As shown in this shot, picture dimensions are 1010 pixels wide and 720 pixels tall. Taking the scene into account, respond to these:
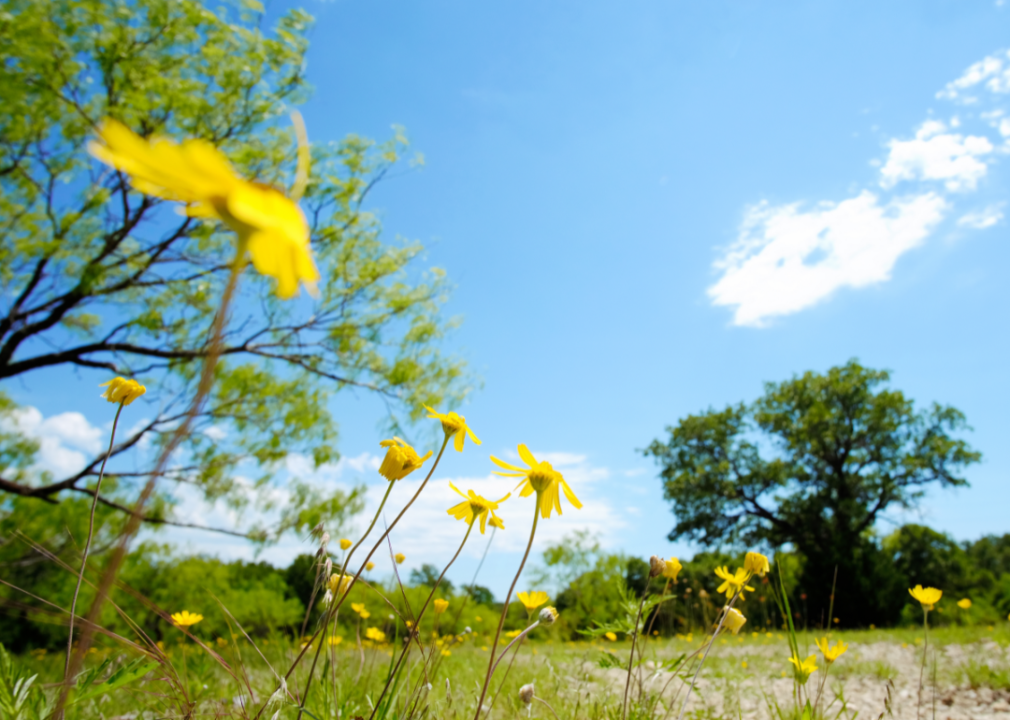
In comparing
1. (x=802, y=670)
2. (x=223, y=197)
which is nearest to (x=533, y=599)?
(x=802, y=670)

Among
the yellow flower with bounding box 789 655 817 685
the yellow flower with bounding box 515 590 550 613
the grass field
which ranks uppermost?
the yellow flower with bounding box 515 590 550 613

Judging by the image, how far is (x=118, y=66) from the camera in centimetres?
549

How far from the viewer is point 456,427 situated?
3.28 ft

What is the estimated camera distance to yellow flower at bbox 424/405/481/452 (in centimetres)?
97

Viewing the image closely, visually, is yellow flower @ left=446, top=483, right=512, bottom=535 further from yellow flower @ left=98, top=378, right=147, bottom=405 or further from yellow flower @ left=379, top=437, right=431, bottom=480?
yellow flower @ left=98, top=378, right=147, bottom=405

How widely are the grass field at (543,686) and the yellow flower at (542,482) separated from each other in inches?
15.2

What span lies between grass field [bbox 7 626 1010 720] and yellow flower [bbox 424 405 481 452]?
1.39ft

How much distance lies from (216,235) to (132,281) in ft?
3.40

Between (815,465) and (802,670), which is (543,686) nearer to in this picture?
(802,670)

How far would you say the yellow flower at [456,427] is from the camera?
0.97 m

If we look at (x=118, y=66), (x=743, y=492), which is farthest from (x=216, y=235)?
(x=743, y=492)

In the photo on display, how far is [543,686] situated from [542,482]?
1887mm

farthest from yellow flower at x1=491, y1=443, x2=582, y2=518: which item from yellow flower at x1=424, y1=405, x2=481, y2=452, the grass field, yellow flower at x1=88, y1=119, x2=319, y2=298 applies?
yellow flower at x1=88, y1=119, x2=319, y2=298

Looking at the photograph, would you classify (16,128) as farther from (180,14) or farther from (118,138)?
(118,138)
